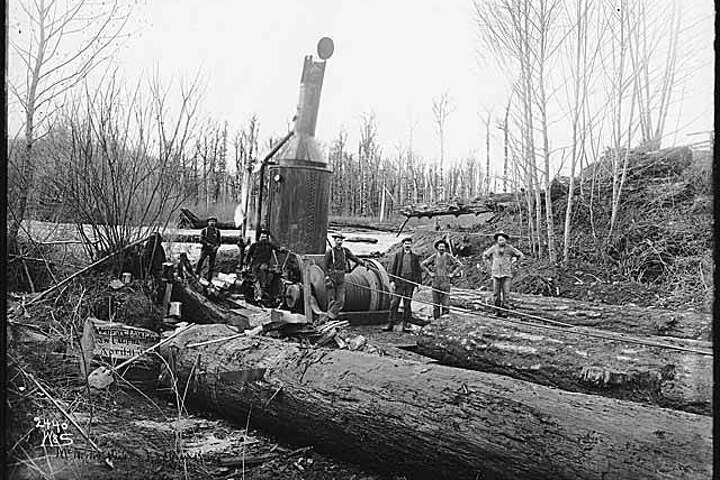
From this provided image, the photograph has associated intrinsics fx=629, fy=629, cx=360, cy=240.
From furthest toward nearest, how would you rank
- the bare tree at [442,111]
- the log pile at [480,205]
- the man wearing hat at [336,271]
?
the log pile at [480,205] → the man wearing hat at [336,271] → the bare tree at [442,111]

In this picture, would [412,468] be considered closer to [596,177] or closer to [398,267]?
[398,267]

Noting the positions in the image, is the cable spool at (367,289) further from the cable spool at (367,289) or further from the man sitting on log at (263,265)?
the man sitting on log at (263,265)

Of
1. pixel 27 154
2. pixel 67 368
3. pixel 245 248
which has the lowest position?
pixel 67 368

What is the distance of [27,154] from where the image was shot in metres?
4.05

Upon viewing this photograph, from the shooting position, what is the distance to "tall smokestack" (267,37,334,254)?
7.65 metres

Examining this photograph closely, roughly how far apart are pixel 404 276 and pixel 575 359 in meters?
3.98

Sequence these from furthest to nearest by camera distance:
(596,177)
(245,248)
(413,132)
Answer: (596,177) < (245,248) < (413,132)

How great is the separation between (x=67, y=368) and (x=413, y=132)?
15.7ft

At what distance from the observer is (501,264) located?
8531 millimetres

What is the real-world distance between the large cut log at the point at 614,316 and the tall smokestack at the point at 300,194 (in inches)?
84.9

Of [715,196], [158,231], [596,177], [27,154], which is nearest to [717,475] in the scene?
[715,196]

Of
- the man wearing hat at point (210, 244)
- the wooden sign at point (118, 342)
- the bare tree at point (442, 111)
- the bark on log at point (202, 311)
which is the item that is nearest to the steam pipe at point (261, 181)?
the man wearing hat at point (210, 244)

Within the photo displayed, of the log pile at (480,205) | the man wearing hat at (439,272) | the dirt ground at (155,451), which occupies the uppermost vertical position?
the log pile at (480,205)

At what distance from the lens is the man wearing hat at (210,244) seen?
790 cm
